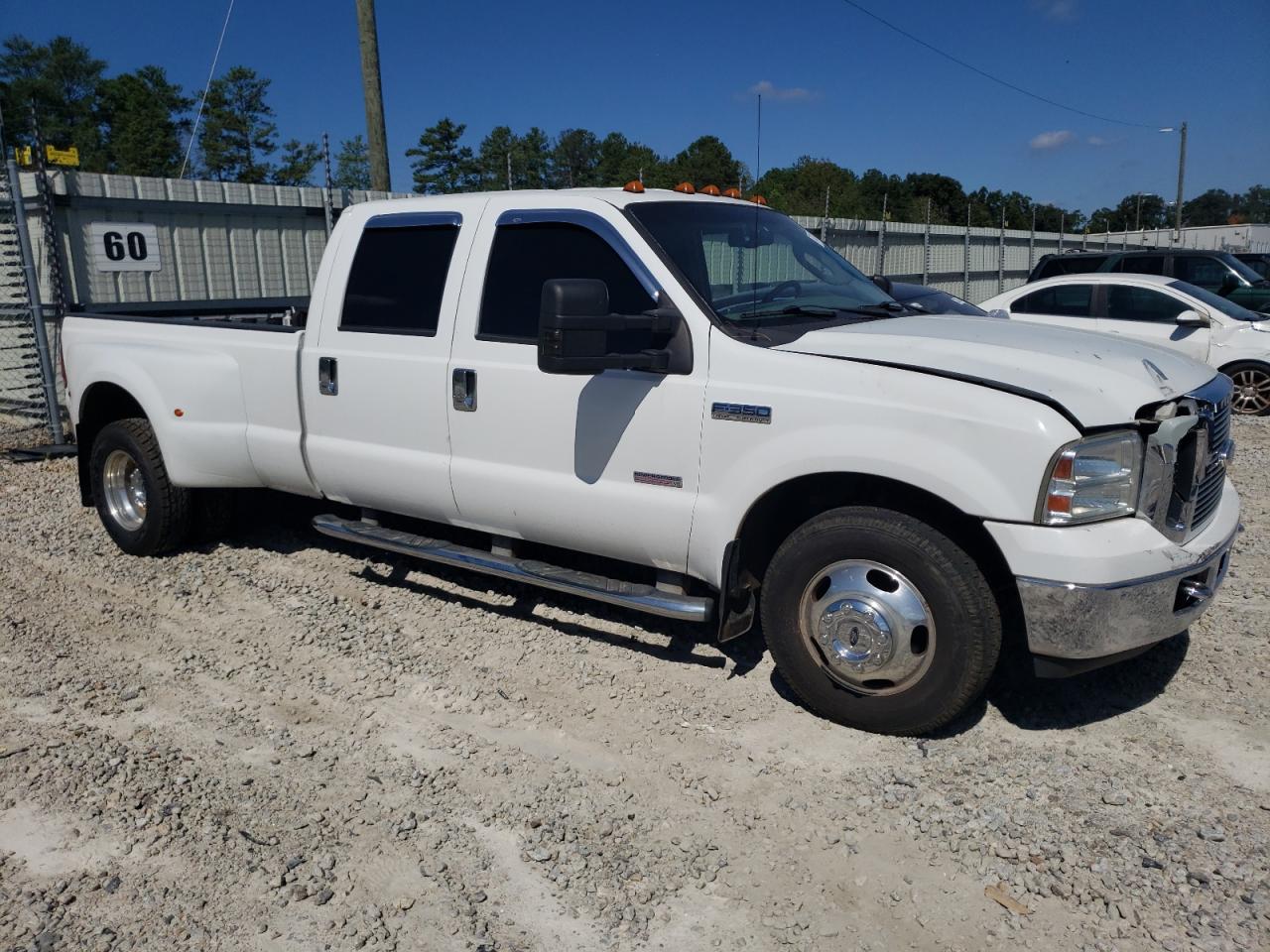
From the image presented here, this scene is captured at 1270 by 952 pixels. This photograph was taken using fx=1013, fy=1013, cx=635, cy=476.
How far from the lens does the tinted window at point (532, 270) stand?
4309 mm

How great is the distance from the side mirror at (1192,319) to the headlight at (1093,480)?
8314 millimetres

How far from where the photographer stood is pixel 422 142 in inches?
2525

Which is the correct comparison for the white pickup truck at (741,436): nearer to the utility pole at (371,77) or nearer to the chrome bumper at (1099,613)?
the chrome bumper at (1099,613)

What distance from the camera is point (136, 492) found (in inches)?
245

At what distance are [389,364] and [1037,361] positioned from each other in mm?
2888

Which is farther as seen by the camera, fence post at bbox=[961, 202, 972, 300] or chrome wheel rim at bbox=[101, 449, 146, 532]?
fence post at bbox=[961, 202, 972, 300]

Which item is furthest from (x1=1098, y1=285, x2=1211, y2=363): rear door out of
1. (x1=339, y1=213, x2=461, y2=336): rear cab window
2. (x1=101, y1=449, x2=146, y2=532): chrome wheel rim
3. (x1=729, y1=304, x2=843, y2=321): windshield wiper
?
(x1=101, y1=449, x2=146, y2=532): chrome wheel rim

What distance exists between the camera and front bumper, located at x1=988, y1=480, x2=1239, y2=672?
10.8 ft

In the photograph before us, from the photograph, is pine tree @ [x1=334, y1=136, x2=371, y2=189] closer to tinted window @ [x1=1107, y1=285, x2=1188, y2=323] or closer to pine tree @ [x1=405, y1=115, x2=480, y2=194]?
pine tree @ [x1=405, y1=115, x2=480, y2=194]

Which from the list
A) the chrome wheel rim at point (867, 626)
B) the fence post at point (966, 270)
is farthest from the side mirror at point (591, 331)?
the fence post at point (966, 270)

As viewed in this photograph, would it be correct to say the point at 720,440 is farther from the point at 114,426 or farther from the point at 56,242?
the point at 56,242

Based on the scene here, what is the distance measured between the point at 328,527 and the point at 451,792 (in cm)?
211

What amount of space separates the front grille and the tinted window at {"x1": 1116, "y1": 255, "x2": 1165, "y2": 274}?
31.7 ft

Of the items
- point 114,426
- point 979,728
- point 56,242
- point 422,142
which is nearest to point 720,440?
point 979,728
